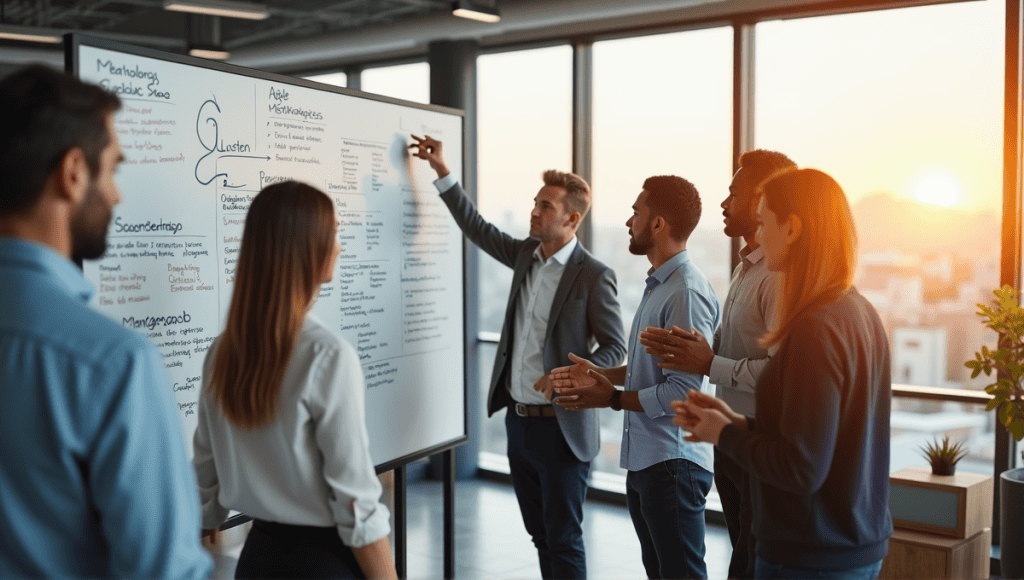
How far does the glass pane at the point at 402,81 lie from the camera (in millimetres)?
5918

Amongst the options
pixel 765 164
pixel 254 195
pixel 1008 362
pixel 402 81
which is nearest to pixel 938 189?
pixel 1008 362

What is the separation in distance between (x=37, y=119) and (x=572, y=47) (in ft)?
15.0

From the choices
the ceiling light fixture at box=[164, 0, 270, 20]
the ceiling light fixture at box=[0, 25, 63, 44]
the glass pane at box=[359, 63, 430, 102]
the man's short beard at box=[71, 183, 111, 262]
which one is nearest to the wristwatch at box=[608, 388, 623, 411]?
the man's short beard at box=[71, 183, 111, 262]

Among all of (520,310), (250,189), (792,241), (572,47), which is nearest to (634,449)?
(520,310)

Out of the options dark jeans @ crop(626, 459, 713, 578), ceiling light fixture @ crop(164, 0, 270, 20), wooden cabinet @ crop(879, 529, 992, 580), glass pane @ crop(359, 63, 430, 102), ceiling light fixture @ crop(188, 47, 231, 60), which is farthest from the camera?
ceiling light fixture @ crop(188, 47, 231, 60)

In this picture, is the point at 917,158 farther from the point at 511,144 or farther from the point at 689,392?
the point at 689,392

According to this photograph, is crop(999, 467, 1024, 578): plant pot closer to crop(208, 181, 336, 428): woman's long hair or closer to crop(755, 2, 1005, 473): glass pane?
crop(755, 2, 1005, 473): glass pane

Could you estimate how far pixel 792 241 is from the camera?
5.54 feet

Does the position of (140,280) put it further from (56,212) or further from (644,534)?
(644,534)

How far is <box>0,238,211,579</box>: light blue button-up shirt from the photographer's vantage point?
36.4 inches

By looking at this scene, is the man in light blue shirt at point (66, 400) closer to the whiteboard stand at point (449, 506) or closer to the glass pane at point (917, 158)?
the whiteboard stand at point (449, 506)

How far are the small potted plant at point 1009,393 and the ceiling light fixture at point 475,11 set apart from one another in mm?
2778

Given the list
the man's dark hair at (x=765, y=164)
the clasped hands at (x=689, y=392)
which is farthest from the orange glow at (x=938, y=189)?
the clasped hands at (x=689, y=392)

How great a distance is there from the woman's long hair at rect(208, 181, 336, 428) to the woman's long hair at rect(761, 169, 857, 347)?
0.92 metres
